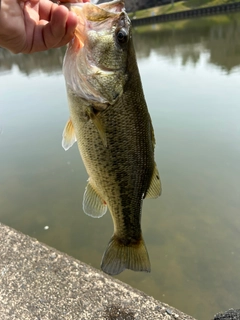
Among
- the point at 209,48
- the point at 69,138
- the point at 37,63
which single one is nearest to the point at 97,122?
the point at 69,138

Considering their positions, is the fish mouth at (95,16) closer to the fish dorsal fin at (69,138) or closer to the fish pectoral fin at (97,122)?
the fish pectoral fin at (97,122)

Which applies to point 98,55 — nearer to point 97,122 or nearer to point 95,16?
point 95,16

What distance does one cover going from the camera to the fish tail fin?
1.63 meters

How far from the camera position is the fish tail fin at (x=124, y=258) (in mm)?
1626

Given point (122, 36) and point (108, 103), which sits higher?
point (122, 36)

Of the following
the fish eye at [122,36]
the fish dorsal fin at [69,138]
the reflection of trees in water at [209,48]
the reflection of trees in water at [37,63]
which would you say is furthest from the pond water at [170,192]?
the reflection of trees in water at [37,63]

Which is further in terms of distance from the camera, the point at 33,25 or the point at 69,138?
the point at 69,138

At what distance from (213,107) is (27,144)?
14.5 ft

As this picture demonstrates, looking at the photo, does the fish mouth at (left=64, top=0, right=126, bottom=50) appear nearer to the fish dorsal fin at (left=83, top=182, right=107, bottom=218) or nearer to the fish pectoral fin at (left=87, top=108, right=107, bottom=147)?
the fish pectoral fin at (left=87, top=108, right=107, bottom=147)

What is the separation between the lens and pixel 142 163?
59.7 inches

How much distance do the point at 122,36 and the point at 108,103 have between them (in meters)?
0.31

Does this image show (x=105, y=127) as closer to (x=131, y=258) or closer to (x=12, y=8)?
(x=12, y=8)

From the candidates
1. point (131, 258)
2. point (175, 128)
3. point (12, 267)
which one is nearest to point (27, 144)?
point (175, 128)

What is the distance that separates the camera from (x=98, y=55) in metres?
1.36
